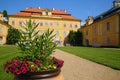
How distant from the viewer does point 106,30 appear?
32.5 metres

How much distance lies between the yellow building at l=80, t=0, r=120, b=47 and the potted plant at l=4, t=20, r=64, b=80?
1034 inches

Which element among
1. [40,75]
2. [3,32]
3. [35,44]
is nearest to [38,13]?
[3,32]

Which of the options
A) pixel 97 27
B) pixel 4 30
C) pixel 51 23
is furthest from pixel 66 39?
pixel 4 30

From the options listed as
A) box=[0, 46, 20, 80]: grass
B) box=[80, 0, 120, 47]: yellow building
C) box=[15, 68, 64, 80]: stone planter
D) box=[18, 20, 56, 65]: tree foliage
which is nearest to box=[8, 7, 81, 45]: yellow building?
box=[80, 0, 120, 47]: yellow building

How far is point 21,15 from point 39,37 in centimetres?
4600

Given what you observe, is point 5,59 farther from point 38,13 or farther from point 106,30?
point 38,13

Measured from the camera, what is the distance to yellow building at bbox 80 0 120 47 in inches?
1126

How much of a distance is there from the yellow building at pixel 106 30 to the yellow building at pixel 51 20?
29.0 feet

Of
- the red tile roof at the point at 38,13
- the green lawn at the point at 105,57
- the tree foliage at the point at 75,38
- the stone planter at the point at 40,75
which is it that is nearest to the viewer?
the stone planter at the point at 40,75

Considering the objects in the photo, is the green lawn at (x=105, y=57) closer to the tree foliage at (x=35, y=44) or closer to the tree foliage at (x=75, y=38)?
the tree foliage at (x=35, y=44)

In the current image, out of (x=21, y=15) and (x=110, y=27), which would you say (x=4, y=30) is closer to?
(x=21, y=15)

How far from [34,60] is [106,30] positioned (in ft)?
101

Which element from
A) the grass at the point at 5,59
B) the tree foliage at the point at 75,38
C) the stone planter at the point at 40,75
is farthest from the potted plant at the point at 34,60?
the tree foliage at the point at 75,38

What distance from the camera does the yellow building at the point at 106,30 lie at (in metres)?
28.6
